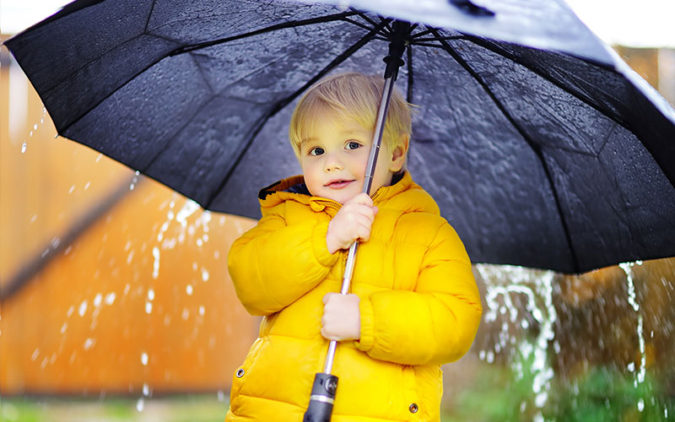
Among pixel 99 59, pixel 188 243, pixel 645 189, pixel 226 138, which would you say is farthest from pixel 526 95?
pixel 188 243

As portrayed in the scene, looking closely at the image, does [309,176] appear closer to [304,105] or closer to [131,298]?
[304,105]

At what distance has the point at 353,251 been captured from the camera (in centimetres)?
185

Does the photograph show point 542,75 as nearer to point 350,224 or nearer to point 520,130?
point 520,130

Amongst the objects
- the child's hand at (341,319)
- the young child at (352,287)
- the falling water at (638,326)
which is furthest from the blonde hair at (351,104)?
the falling water at (638,326)

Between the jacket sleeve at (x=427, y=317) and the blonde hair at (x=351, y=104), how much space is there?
0.39 metres

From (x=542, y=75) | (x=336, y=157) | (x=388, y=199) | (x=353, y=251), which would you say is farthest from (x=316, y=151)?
(x=542, y=75)

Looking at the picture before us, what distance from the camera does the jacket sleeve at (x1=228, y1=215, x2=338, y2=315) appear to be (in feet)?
5.97

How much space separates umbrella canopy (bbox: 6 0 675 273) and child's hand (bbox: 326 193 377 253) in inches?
19.0

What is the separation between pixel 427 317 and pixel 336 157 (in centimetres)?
49

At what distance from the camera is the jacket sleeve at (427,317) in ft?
5.74

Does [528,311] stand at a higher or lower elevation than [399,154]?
lower

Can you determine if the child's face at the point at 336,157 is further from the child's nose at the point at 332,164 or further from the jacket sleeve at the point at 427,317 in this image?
the jacket sleeve at the point at 427,317

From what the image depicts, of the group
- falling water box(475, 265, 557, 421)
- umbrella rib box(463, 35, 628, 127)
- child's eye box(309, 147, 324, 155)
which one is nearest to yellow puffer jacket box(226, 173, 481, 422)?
child's eye box(309, 147, 324, 155)

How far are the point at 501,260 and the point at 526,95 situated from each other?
654mm
